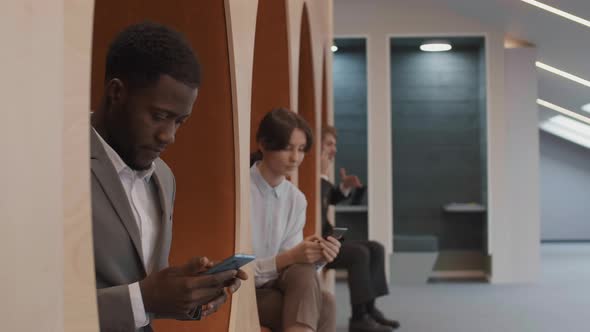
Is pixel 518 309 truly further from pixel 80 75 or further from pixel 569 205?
pixel 569 205

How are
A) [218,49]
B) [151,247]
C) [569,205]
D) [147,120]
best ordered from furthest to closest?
[569,205] < [218,49] < [151,247] < [147,120]

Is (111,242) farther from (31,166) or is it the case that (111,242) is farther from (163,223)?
(31,166)

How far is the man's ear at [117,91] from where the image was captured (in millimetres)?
1466

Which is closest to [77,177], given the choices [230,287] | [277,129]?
[230,287]

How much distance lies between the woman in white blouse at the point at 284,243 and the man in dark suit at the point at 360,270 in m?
1.86

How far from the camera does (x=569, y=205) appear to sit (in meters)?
A: 15.3

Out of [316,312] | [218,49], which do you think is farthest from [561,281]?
[218,49]

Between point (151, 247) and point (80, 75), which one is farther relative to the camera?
point (151, 247)

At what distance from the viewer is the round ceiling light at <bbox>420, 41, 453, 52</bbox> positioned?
8586mm

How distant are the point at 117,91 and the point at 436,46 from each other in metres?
7.47

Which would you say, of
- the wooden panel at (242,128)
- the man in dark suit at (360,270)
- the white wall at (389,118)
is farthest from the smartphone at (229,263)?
the white wall at (389,118)

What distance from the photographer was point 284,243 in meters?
3.02

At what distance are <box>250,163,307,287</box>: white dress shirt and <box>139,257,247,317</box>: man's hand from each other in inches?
56.6

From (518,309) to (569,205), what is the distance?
30.9 ft
